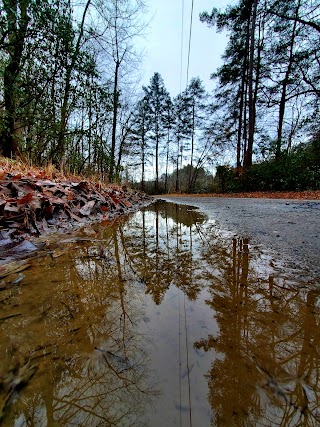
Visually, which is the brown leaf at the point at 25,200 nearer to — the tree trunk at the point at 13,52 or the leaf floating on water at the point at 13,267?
the leaf floating on water at the point at 13,267

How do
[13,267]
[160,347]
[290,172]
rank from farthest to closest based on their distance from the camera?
[290,172] → [13,267] → [160,347]

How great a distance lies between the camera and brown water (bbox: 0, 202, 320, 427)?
36 centimetres

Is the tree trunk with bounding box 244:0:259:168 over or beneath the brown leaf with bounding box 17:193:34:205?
over

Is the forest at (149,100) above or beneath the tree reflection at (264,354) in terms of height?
above

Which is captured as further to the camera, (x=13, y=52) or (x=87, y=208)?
(x=13, y=52)

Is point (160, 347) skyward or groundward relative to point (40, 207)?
groundward

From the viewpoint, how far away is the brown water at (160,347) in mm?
361

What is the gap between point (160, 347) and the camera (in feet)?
1.68

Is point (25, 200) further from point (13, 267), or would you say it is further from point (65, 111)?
point (65, 111)

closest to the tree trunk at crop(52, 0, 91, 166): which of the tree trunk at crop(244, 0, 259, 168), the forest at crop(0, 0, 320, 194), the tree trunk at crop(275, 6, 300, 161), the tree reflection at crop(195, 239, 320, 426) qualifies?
the forest at crop(0, 0, 320, 194)

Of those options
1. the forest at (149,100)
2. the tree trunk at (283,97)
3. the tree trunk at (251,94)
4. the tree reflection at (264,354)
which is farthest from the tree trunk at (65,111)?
the tree trunk at (283,97)

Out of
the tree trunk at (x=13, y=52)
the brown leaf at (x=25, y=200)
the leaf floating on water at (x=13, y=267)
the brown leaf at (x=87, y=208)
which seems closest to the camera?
the leaf floating on water at (x=13, y=267)

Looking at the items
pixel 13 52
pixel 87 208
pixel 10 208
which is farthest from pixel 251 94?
pixel 10 208

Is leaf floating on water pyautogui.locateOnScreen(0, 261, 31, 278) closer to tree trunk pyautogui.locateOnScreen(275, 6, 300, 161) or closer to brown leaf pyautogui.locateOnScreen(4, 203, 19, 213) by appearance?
brown leaf pyautogui.locateOnScreen(4, 203, 19, 213)
